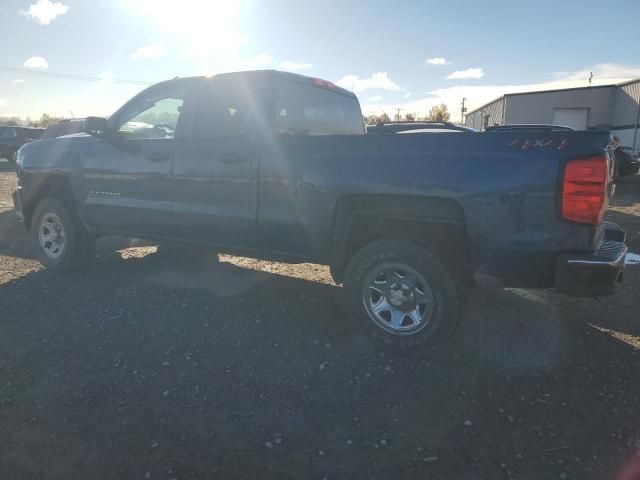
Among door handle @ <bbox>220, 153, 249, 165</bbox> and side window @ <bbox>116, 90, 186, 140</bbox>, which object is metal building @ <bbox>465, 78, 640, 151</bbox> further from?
door handle @ <bbox>220, 153, 249, 165</bbox>

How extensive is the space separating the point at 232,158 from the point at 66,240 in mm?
2605

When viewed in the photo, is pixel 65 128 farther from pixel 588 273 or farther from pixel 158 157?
pixel 588 273

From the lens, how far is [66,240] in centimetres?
528

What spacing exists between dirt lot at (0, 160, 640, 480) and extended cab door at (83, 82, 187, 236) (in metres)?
0.80

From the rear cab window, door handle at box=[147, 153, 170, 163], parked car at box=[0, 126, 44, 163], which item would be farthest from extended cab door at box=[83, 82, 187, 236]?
parked car at box=[0, 126, 44, 163]

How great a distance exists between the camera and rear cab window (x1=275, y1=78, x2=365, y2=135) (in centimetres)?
399

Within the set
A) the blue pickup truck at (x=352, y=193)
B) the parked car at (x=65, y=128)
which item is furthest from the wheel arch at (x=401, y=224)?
the parked car at (x=65, y=128)

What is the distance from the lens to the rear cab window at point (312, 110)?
13.1 feet

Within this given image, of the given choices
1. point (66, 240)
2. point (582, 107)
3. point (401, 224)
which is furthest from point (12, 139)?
point (582, 107)

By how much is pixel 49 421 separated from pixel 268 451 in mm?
1293

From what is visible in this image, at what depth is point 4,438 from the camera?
2529 mm

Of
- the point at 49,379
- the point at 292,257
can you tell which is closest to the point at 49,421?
the point at 49,379

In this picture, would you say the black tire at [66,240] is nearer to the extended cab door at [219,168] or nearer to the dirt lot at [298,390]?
the dirt lot at [298,390]

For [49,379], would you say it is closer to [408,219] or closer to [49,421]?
[49,421]
